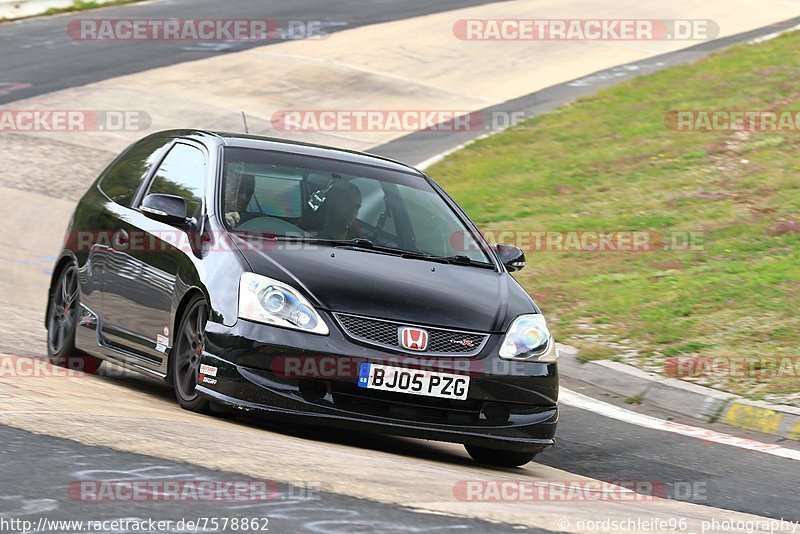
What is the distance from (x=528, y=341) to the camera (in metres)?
6.99

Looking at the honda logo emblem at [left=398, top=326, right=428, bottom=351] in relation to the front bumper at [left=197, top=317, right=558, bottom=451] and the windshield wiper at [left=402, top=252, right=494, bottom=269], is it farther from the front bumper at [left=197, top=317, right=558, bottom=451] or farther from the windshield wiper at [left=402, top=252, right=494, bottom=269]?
the windshield wiper at [left=402, top=252, right=494, bottom=269]

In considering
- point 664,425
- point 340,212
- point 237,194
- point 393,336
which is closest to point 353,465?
point 393,336

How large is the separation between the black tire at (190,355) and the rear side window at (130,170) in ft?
4.90

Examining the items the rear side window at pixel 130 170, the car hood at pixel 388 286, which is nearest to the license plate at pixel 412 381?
the car hood at pixel 388 286

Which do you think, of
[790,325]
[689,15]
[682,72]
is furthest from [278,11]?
[790,325]

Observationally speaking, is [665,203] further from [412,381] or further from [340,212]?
[412,381]

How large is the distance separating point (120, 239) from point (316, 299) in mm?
2045

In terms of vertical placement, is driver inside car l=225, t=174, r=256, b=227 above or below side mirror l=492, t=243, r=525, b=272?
above

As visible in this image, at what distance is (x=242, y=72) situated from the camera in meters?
23.0

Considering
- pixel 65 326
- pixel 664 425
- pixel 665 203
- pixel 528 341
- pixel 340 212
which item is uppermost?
pixel 340 212

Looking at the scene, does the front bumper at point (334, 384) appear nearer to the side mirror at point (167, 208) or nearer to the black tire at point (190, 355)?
the black tire at point (190, 355)

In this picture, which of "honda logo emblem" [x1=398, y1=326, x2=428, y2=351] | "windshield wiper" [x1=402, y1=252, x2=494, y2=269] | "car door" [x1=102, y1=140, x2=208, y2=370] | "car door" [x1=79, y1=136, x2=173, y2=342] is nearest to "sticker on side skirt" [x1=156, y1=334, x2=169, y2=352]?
"car door" [x1=102, y1=140, x2=208, y2=370]

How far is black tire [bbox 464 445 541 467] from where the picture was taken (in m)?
7.14

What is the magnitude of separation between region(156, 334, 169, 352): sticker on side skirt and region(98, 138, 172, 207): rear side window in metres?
1.26
